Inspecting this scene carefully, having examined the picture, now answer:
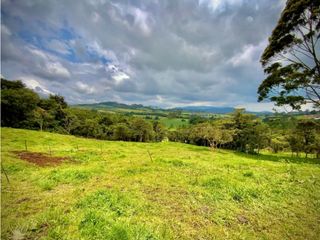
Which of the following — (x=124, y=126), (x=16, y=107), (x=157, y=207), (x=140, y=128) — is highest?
(x=16, y=107)

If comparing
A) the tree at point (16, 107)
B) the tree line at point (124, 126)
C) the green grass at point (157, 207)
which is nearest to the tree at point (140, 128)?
the tree line at point (124, 126)

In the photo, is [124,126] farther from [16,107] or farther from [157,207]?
[157,207]

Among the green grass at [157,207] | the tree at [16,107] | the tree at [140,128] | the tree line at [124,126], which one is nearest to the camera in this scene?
the green grass at [157,207]

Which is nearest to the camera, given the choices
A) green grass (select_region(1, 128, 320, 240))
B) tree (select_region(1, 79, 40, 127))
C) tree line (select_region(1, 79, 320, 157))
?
green grass (select_region(1, 128, 320, 240))

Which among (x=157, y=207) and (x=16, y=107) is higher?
(x=16, y=107)

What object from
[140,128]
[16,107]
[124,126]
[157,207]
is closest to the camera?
[157,207]

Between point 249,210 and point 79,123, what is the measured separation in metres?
77.9

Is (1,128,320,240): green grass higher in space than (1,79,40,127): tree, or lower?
lower

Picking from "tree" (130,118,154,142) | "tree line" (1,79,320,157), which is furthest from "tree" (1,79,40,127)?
"tree" (130,118,154,142)

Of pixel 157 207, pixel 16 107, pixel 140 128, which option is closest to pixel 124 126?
pixel 140 128

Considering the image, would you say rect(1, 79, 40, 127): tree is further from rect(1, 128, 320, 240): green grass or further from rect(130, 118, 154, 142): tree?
rect(1, 128, 320, 240): green grass

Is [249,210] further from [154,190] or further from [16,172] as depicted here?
[16,172]

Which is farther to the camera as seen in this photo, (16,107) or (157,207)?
(16,107)

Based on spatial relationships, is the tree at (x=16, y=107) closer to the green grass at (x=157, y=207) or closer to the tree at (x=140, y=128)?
the tree at (x=140, y=128)
